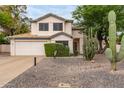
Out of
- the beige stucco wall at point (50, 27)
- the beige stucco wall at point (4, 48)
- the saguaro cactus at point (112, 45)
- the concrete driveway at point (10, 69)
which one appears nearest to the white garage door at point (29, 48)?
the beige stucco wall at point (50, 27)

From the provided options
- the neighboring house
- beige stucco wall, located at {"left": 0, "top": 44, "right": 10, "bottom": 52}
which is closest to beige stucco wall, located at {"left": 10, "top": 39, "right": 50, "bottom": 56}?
the neighboring house

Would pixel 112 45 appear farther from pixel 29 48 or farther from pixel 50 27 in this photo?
pixel 50 27

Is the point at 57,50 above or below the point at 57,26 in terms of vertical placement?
below

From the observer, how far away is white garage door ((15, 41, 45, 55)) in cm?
4122

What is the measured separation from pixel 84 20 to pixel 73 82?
A: 26.8 m

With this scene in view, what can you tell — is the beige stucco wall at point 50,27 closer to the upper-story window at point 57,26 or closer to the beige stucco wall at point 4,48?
the upper-story window at point 57,26

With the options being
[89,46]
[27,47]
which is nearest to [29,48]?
[27,47]

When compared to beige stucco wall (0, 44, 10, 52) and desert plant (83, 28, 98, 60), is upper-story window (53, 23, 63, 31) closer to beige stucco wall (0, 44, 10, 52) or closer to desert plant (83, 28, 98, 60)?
beige stucco wall (0, 44, 10, 52)

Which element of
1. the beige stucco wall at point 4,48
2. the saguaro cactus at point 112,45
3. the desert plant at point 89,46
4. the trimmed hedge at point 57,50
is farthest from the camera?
the beige stucco wall at point 4,48

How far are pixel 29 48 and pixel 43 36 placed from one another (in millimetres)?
2333

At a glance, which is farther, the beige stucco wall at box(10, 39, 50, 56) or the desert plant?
the beige stucco wall at box(10, 39, 50, 56)

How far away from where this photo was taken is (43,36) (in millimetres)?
41438

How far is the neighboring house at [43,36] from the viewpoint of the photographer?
4069cm
